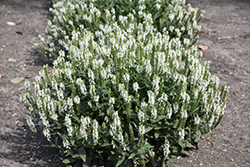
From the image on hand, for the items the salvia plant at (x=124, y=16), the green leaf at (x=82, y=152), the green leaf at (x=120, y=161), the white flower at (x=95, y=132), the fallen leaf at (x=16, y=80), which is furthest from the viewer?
the fallen leaf at (x=16, y=80)

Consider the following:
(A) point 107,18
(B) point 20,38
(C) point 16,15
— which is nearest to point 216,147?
(A) point 107,18

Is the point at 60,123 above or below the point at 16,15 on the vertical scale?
below

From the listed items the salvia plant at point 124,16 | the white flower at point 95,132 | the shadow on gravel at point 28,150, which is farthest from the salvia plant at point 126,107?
the salvia plant at point 124,16

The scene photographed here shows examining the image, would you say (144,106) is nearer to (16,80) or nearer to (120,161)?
(120,161)

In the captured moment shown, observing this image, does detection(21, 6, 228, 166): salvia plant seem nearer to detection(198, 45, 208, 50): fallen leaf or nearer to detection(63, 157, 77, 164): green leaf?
detection(63, 157, 77, 164): green leaf

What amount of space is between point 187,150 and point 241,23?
467 cm

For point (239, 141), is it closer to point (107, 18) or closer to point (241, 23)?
point (107, 18)

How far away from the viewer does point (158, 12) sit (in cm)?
533

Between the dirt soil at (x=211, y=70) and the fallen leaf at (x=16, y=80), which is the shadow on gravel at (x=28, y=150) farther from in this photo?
the fallen leaf at (x=16, y=80)

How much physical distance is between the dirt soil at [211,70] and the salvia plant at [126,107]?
0.44 meters

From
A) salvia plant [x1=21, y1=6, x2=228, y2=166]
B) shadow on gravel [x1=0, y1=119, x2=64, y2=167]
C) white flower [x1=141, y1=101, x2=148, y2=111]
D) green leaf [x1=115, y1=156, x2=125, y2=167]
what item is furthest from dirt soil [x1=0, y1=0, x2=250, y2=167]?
Answer: white flower [x1=141, y1=101, x2=148, y2=111]

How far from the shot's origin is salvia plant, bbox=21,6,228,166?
10.0ft

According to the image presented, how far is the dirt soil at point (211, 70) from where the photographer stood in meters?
Result: 3.62

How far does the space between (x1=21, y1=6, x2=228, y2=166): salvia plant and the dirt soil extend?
44cm
